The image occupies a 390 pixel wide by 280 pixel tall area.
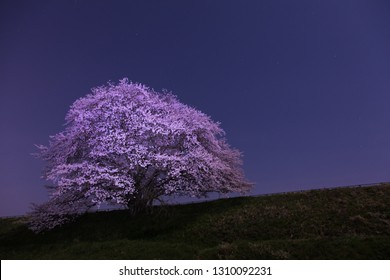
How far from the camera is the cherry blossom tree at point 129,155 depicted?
106 feet

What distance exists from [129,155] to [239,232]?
1098 centimetres

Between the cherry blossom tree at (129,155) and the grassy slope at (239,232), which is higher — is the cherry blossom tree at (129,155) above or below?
above

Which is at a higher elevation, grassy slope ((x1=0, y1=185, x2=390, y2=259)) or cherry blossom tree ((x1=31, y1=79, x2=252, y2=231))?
cherry blossom tree ((x1=31, y1=79, x2=252, y2=231))

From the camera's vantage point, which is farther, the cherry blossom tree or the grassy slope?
the cherry blossom tree

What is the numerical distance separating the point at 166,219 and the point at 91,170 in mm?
7527

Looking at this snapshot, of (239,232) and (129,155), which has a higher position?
(129,155)

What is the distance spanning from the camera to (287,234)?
27.5 meters

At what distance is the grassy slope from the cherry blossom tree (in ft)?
7.13

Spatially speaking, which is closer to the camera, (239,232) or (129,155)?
(239,232)

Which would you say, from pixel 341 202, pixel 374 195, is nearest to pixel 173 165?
pixel 341 202

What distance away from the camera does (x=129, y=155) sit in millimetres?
32281

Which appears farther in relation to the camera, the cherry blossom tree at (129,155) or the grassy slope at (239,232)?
the cherry blossom tree at (129,155)

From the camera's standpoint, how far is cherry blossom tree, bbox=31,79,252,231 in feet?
106

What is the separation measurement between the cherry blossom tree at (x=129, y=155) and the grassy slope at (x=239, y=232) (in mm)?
2173
